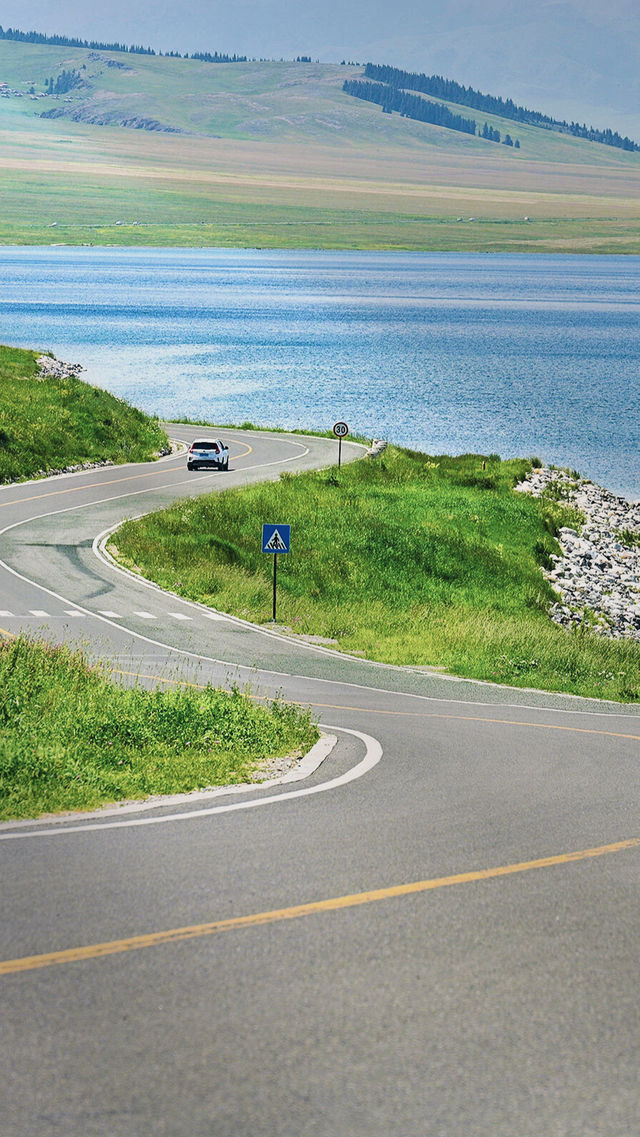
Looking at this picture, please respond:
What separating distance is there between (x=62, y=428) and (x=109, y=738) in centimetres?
4496

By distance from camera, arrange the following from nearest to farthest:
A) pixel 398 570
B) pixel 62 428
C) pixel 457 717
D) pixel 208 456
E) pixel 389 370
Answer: pixel 457 717, pixel 398 570, pixel 208 456, pixel 62 428, pixel 389 370

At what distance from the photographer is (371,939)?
838 centimetres

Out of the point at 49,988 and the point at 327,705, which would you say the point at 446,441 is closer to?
the point at 327,705

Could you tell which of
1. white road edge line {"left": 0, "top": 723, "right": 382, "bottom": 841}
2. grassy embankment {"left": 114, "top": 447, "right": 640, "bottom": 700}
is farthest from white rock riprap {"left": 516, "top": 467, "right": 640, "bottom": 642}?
white road edge line {"left": 0, "top": 723, "right": 382, "bottom": 841}

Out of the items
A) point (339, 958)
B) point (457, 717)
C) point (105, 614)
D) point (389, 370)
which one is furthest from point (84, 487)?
point (389, 370)

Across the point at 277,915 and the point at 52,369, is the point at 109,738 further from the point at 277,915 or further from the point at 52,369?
the point at 52,369

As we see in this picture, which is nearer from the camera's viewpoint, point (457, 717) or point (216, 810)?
point (216, 810)

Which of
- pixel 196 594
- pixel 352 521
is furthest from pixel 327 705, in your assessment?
pixel 352 521

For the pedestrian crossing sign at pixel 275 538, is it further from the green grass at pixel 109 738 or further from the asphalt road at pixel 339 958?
the asphalt road at pixel 339 958

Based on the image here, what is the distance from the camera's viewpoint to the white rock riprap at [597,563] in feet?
136

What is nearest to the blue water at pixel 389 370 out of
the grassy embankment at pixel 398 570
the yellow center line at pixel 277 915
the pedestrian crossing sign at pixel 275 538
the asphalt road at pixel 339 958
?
the grassy embankment at pixel 398 570

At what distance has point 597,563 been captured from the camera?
156 ft

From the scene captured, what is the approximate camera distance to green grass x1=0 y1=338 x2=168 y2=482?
2087 inches

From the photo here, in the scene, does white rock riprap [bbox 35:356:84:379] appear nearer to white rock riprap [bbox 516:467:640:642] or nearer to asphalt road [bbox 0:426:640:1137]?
white rock riprap [bbox 516:467:640:642]
